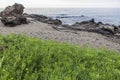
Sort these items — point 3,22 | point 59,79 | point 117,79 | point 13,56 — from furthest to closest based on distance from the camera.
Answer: point 3,22, point 13,56, point 117,79, point 59,79

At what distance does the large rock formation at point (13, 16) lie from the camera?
25.7 meters

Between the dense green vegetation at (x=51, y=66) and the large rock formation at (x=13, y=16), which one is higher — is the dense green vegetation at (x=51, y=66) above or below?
above

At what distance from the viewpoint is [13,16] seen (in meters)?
26.5

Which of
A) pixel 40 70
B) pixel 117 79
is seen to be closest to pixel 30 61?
pixel 40 70

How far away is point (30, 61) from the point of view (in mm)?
7832

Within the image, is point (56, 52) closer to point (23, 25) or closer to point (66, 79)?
point (66, 79)

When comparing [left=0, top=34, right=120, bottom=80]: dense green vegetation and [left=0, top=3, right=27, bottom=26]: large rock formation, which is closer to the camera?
[left=0, top=34, right=120, bottom=80]: dense green vegetation

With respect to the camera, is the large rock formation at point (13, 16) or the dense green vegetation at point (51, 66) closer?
the dense green vegetation at point (51, 66)

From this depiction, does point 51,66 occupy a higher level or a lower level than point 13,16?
higher

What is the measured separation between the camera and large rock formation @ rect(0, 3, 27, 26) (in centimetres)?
2574

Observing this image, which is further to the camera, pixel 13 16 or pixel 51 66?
pixel 13 16

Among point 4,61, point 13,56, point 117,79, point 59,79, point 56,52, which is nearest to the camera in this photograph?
point 59,79

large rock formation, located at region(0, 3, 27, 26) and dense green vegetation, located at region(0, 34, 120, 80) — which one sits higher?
dense green vegetation, located at region(0, 34, 120, 80)

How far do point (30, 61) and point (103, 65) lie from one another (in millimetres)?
2141
